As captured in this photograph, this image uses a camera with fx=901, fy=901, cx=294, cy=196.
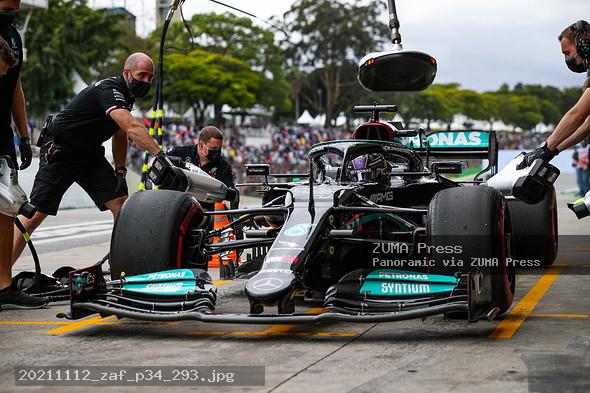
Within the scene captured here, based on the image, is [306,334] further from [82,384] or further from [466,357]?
[82,384]

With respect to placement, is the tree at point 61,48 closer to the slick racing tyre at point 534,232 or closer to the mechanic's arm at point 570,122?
the slick racing tyre at point 534,232

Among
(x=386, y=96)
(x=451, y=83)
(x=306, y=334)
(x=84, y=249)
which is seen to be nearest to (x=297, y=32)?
(x=386, y=96)

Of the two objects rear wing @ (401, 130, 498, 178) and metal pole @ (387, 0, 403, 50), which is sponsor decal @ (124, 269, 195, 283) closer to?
metal pole @ (387, 0, 403, 50)

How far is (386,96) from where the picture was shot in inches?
3418

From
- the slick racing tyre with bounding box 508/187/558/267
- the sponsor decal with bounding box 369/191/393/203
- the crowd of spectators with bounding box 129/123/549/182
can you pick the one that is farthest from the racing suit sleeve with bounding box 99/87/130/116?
the crowd of spectators with bounding box 129/123/549/182

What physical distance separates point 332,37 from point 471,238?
8970cm

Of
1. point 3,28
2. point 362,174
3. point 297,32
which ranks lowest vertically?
point 362,174

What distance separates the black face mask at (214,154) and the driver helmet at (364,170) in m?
2.68

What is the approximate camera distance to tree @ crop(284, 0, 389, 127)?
304 feet

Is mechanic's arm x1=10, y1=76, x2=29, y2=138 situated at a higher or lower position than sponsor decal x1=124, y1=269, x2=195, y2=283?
higher

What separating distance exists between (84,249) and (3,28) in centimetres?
554

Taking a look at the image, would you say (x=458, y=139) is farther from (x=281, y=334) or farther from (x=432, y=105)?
(x=432, y=105)

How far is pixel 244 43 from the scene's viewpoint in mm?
66875

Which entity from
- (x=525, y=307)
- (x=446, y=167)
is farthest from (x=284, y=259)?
(x=446, y=167)
